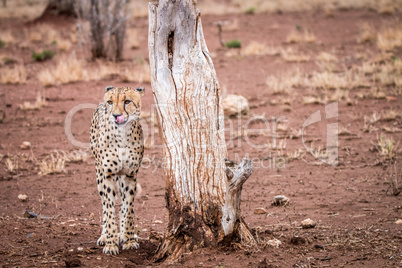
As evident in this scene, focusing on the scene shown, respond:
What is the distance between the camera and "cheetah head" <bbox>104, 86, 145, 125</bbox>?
17.1ft

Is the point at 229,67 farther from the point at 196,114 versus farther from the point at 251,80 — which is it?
the point at 196,114

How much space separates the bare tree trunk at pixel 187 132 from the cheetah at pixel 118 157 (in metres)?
0.41

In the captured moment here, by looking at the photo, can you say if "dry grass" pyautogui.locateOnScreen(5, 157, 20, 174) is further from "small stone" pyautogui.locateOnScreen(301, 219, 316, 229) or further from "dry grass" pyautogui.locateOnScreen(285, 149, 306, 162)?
"small stone" pyautogui.locateOnScreen(301, 219, 316, 229)

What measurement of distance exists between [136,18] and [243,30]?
6106mm

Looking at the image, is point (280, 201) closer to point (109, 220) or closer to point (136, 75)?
point (109, 220)

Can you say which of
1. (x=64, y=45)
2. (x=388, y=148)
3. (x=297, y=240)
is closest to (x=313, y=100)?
(x=388, y=148)

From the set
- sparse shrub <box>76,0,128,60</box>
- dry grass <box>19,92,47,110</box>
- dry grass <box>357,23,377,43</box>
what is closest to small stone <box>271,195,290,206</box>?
dry grass <box>19,92,47,110</box>

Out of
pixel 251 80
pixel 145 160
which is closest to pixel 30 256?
pixel 145 160

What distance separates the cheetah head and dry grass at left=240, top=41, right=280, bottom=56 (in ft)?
38.6

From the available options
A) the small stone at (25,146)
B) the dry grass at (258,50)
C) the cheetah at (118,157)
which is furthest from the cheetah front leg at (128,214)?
the dry grass at (258,50)

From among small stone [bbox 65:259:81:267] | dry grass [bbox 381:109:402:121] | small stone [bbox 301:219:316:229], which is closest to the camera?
small stone [bbox 65:259:81:267]

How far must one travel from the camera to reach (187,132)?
5.03 metres

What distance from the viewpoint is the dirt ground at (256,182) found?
510cm

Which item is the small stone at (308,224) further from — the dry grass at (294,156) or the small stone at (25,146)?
the small stone at (25,146)
